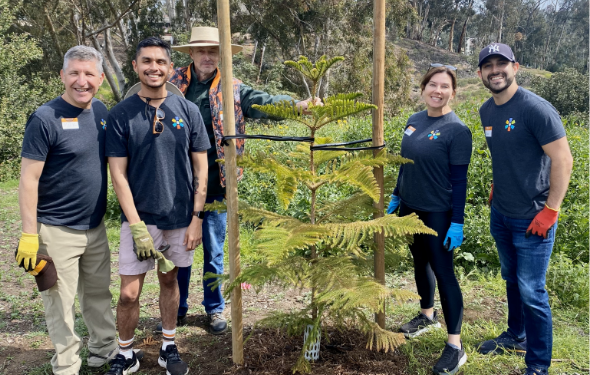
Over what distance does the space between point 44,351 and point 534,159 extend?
3.59m

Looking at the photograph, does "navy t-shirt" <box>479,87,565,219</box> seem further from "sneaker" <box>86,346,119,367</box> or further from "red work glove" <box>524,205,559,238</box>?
"sneaker" <box>86,346,119,367</box>

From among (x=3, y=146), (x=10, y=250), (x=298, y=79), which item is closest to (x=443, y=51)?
(x=298, y=79)

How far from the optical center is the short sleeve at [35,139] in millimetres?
2561

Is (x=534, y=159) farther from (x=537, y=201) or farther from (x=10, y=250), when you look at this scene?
(x=10, y=250)

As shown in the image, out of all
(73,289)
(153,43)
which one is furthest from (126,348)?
(153,43)

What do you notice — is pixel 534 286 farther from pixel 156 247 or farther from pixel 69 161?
pixel 69 161

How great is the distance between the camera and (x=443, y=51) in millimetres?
53875

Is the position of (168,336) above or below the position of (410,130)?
below

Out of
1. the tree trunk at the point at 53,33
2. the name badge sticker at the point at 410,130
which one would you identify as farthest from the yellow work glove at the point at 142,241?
the tree trunk at the point at 53,33

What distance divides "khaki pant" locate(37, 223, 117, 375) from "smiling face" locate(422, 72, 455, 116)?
2.32 m

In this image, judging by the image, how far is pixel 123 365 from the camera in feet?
9.48

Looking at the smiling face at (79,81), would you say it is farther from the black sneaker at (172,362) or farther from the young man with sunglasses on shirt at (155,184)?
the black sneaker at (172,362)

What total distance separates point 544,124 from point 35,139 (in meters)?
2.90

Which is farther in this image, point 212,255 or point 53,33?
point 53,33
